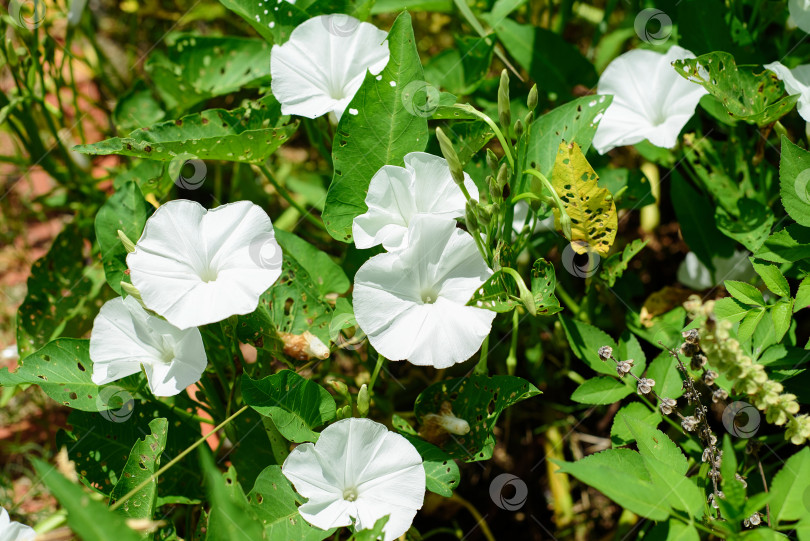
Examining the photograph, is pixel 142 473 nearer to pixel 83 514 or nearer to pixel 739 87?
pixel 83 514

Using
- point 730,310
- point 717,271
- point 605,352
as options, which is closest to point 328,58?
point 605,352

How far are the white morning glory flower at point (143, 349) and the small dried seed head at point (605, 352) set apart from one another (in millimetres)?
658

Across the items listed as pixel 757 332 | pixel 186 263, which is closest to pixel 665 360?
pixel 757 332

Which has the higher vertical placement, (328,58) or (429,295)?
(328,58)

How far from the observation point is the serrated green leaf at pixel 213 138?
1173 millimetres

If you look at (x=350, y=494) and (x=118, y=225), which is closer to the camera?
(x=350, y=494)

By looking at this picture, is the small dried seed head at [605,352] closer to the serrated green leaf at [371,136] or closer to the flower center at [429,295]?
the flower center at [429,295]

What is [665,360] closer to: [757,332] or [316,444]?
[757,332]

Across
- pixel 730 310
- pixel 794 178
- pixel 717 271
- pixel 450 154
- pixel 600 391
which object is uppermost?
pixel 450 154

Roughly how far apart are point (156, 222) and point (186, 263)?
0.08 m

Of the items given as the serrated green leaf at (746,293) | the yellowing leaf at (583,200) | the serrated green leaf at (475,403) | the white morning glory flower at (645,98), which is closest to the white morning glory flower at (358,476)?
the serrated green leaf at (475,403)

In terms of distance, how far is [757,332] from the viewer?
1.12 m

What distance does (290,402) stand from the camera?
1068 mm

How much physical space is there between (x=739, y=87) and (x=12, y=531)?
145 cm
